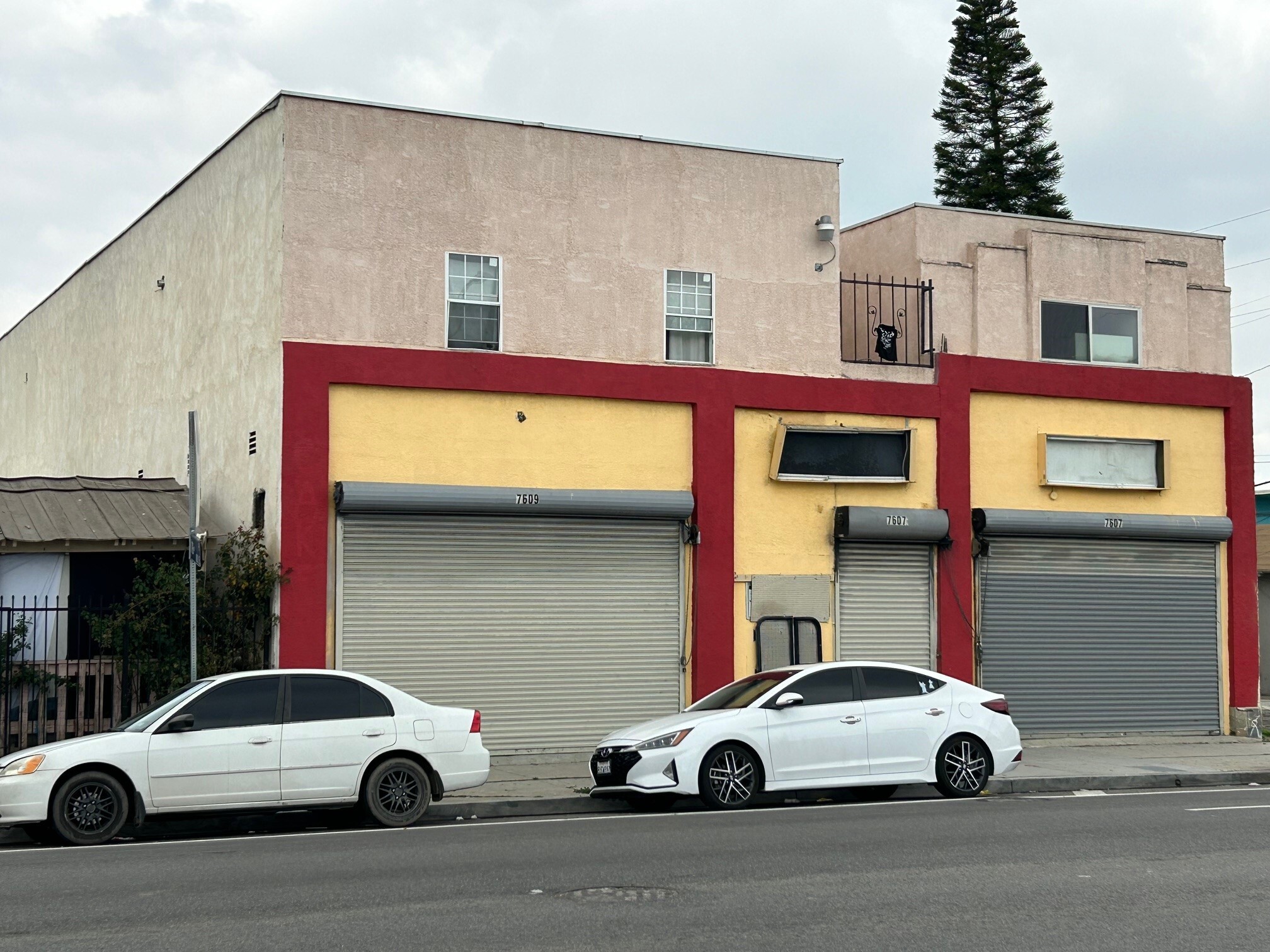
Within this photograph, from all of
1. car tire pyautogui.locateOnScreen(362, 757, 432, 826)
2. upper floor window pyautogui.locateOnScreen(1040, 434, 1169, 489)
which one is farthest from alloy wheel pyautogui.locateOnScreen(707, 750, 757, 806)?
upper floor window pyautogui.locateOnScreen(1040, 434, 1169, 489)

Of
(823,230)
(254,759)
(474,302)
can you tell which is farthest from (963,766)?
(474,302)

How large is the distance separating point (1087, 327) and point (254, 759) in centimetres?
1510

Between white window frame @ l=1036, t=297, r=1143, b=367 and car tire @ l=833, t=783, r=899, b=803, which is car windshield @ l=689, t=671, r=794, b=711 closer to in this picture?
car tire @ l=833, t=783, r=899, b=803

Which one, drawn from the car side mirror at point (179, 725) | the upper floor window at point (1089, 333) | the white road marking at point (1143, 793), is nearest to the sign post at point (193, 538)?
the car side mirror at point (179, 725)

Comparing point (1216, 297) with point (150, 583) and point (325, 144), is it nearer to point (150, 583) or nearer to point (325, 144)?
point (325, 144)

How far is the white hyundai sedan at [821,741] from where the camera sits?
48.5 ft

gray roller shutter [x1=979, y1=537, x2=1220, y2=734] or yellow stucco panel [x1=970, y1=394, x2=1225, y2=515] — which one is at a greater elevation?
yellow stucco panel [x1=970, y1=394, x2=1225, y2=515]

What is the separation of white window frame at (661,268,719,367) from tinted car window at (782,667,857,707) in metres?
6.10

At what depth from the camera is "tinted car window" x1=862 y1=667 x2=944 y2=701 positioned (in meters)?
15.6

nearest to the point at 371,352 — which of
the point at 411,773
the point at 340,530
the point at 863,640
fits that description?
the point at 340,530

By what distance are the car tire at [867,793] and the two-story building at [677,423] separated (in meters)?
4.10

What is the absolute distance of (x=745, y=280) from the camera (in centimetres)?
2075

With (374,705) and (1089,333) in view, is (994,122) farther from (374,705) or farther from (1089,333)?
(374,705)

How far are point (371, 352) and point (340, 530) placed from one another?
2.27 m
